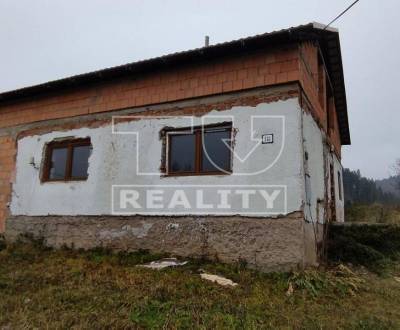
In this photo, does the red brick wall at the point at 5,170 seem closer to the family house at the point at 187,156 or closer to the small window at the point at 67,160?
the family house at the point at 187,156

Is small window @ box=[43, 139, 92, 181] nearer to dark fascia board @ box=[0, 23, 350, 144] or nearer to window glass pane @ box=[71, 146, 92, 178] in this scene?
window glass pane @ box=[71, 146, 92, 178]

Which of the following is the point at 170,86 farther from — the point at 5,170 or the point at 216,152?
the point at 5,170

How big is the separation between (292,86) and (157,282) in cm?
409

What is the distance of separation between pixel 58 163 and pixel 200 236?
4.44 metres

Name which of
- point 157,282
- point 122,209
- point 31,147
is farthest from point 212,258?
point 31,147

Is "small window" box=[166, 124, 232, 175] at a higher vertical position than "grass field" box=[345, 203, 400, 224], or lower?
higher

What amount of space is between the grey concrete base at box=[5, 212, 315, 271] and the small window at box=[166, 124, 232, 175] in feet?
3.19

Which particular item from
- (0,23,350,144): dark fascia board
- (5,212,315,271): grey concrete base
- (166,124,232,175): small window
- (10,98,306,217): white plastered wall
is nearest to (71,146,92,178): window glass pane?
(10,98,306,217): white plastered wall

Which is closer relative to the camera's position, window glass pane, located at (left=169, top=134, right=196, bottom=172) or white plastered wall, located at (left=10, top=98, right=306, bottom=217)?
white plastered wall, located at (left=10, top=98, right=306, bottom=217)

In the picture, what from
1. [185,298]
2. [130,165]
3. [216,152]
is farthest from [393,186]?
[185,298]

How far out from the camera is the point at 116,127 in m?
8.19

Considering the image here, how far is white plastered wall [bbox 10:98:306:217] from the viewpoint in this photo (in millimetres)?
6312

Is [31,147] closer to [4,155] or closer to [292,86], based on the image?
[4,155]

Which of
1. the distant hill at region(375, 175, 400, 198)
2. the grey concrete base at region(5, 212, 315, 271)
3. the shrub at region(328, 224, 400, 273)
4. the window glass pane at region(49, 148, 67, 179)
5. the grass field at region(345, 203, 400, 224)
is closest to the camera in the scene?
the grey concrete base at region(5, 212, 315, 271)
